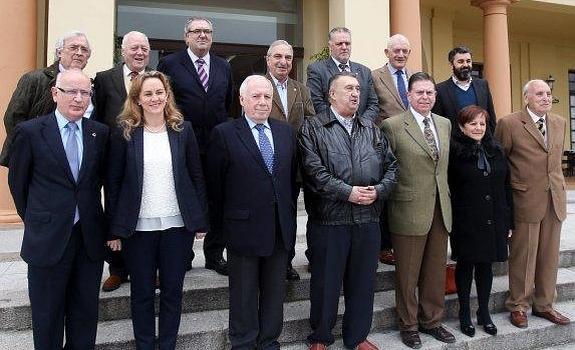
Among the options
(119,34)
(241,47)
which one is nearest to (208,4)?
(241,47)

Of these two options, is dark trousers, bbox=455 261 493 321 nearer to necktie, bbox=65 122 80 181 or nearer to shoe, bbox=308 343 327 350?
shoe, bbox=308 343 327 350

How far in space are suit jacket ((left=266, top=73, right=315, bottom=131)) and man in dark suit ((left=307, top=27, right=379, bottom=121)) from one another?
4.5 inches

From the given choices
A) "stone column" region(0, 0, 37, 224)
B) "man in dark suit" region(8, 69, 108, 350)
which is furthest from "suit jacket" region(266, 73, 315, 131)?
"stone column" region(0, 0, 37, 224)

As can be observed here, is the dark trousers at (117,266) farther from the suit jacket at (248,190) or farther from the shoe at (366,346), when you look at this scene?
the shoe at (366,346)

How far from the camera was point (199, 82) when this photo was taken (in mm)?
3430

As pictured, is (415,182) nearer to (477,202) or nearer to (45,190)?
(477,202)

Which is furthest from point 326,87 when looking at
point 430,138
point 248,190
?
point 248,190

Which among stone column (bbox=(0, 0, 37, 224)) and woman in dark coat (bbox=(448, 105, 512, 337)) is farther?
stone column (bbox=(0, 0, 37, 224))

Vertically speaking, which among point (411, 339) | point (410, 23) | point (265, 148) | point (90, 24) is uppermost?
point (410, 23)

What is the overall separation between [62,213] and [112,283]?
116 centimetres

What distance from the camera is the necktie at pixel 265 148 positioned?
2840 mm

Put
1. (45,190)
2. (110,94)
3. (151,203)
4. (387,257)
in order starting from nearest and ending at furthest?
(45,190) < (151,203) < (110,94) < (387,257)

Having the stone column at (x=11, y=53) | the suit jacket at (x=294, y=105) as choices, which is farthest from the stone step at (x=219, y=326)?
the stone column at (x=11, y=53)

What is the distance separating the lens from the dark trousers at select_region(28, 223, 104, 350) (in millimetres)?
2443
